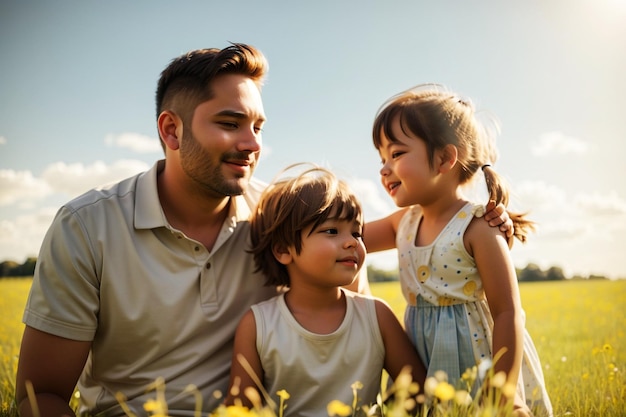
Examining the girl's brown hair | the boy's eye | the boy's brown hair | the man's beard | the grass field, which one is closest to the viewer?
the boy's brown hair

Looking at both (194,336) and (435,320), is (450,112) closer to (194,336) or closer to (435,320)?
Answer: (435,320)

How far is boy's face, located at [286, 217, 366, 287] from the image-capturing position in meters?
3.24

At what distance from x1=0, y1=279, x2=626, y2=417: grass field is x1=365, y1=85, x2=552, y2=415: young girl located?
71cm

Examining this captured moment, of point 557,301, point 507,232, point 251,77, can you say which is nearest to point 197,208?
point 251,77

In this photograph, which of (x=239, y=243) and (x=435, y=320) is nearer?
(x=435, y=320)

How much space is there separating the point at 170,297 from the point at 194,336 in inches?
11.4

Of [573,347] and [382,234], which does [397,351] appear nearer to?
[382,234]

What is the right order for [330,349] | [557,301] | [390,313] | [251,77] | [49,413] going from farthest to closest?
1. [557,301]
2. [251,77]
3. [390,313]
4. [330,349]
5. [49,413]

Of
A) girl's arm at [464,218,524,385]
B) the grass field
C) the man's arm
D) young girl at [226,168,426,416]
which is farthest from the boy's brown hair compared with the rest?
the grass field

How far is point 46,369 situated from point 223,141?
5.47 ft

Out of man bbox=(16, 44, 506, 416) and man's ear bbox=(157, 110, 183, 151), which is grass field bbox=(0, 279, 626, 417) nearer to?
man bbox=(16, 44, 506, 416)

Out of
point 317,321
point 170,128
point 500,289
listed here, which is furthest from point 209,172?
point 500,289

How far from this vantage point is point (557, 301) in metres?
14.4

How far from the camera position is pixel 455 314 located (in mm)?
3414
